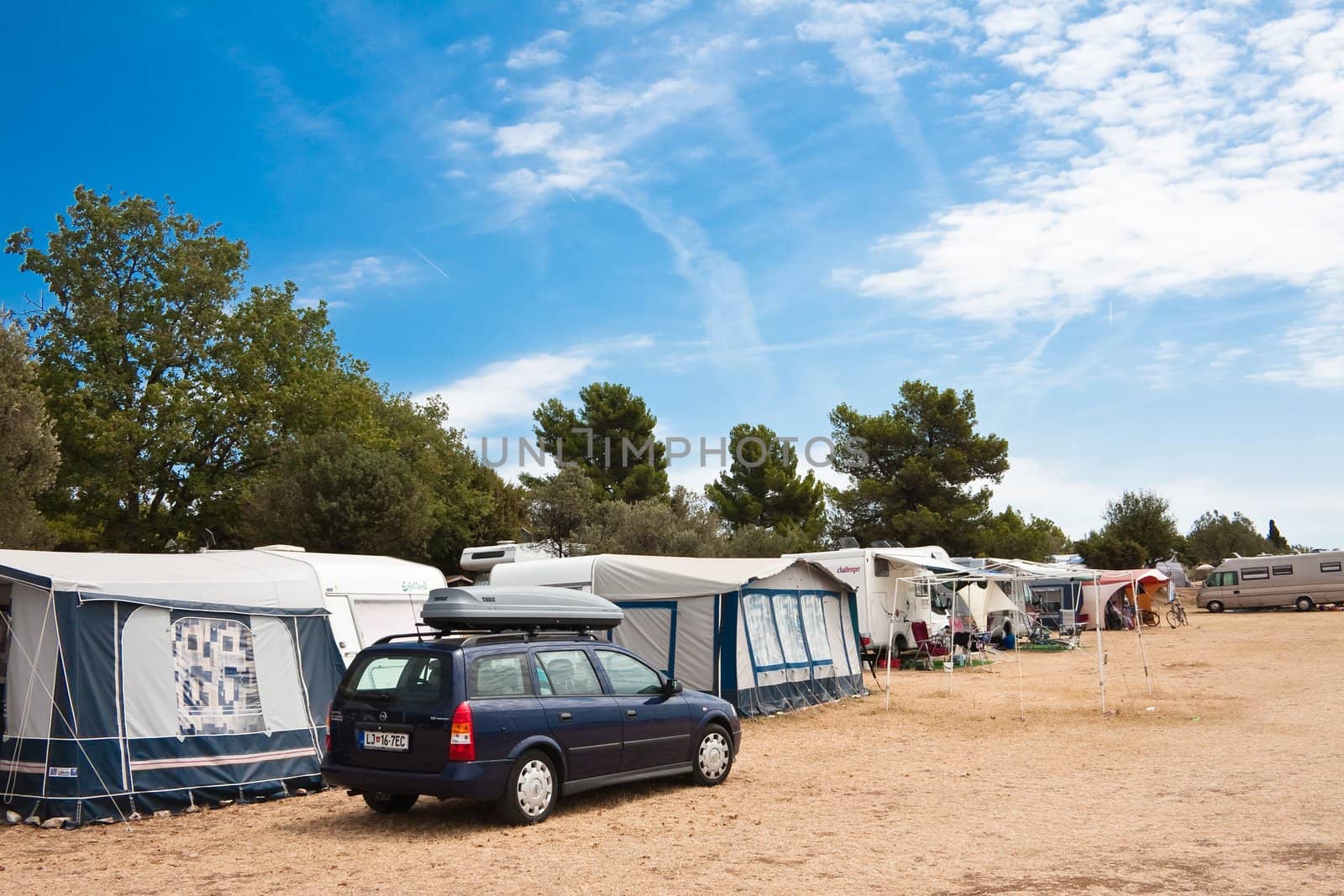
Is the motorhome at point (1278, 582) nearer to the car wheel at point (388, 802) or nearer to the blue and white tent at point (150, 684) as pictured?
the blue and white tent at point (150, 684)

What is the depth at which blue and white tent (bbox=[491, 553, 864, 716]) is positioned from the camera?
14789 millimetres

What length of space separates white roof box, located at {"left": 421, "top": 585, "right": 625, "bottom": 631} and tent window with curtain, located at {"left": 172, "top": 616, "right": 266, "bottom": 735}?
198 centimetres

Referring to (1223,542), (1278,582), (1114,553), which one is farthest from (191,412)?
(1223,542)

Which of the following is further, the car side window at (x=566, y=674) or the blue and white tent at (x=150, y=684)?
the blue and white tent at (x=150, y=684)

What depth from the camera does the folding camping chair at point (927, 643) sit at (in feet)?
73.7

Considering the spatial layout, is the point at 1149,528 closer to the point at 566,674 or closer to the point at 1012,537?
the point at 1012,537

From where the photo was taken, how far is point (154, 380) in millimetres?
32406

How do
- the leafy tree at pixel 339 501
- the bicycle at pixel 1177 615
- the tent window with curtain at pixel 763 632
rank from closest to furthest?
the tent window with curtain at pixel 763 632 < the leafy tree at pixel 339 501 < the bicycle at pixel 1177 615

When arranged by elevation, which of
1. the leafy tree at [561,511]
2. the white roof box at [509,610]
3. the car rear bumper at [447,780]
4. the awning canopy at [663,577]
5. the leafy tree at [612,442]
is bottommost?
the car rear bumper at [447,780]

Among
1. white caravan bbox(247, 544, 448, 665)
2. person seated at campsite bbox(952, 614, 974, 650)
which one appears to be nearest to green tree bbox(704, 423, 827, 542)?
person seated at campsite bbox(952, 614, 974, 650)

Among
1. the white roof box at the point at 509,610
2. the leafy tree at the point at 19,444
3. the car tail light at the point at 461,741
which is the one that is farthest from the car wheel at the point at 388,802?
the leafy tree at the point at 19,444

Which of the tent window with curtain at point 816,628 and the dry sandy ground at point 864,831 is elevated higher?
the tent window with curtain at point 816,628

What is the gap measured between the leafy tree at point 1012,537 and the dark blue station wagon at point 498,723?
3354 centimetres

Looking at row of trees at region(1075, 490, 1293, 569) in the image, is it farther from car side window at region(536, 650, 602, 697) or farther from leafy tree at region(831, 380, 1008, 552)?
car side window at region(536, 650, 602, 697)
